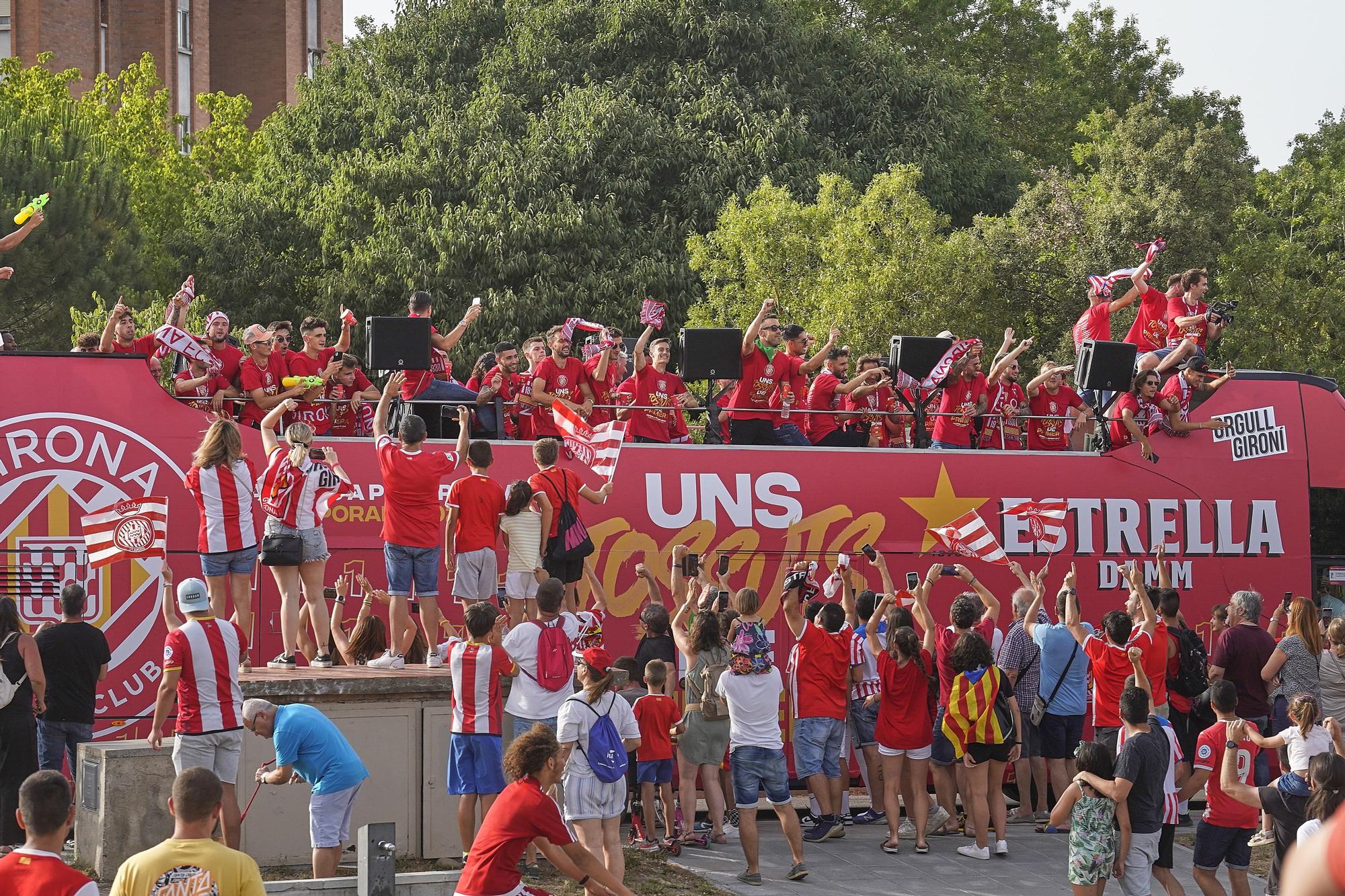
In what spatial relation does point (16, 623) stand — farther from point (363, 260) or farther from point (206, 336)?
point (363, 260)

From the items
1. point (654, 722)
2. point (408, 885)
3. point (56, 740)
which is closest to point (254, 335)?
point (56, 740)

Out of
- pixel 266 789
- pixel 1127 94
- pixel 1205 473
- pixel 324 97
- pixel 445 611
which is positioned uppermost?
pixel 1127 94

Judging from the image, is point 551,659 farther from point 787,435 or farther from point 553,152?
point 553,152

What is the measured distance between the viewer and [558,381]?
1418 cm

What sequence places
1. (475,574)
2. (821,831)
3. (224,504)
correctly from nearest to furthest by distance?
(224,504)
(475,574)
(821,831)

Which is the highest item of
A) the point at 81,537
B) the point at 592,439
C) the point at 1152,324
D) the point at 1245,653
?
the point at 1152,324

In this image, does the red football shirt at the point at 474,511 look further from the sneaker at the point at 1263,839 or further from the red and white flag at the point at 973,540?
the sneaker at the point at 1263,839

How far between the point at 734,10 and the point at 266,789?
24.6 meters

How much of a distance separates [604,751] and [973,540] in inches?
244

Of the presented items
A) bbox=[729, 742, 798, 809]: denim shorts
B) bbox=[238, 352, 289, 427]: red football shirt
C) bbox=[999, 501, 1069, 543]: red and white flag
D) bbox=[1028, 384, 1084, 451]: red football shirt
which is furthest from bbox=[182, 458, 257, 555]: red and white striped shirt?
bbox=[1028, 384, 1084, 451]: red football shirt

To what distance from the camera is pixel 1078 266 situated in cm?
2930

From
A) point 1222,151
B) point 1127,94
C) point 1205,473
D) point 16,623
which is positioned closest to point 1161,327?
point 1205,473

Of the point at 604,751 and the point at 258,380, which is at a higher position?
the point at 258,380

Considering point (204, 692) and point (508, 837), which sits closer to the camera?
point (508, 837)
